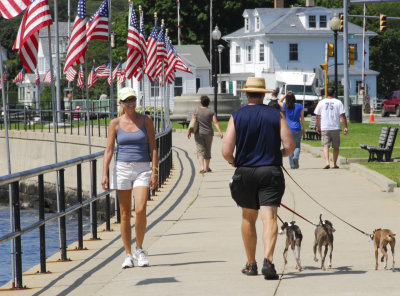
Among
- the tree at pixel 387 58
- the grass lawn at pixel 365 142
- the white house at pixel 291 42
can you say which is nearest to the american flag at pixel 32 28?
the grass lawn at pixel 365 142

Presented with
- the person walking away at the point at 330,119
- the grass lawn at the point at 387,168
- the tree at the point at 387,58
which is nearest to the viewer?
the grass lawn at the point at 387,168

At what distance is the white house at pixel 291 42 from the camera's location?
80188mm

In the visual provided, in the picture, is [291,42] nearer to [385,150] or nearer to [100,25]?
[385,150]

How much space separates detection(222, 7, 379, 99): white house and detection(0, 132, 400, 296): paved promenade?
62403mm

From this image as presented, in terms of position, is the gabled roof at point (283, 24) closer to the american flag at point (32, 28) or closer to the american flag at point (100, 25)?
the american flag at point (100, 25)

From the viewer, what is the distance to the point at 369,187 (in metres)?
17.6

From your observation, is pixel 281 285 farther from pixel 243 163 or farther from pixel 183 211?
pixel 183 211

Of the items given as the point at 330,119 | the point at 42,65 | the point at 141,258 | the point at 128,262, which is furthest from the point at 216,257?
the point at 42,65

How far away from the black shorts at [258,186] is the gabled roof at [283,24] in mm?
71388

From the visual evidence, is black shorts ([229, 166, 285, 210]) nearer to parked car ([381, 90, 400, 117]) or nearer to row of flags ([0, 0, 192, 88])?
row of flags ([0, 0, 192, 88])

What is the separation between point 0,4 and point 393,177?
345 inches

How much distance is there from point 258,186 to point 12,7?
6353 millimetres

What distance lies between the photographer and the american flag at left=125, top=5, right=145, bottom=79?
2498cm

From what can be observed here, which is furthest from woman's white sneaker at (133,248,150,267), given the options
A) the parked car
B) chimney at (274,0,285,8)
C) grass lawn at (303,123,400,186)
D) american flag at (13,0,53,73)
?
chimney at (274,0,285,8)
